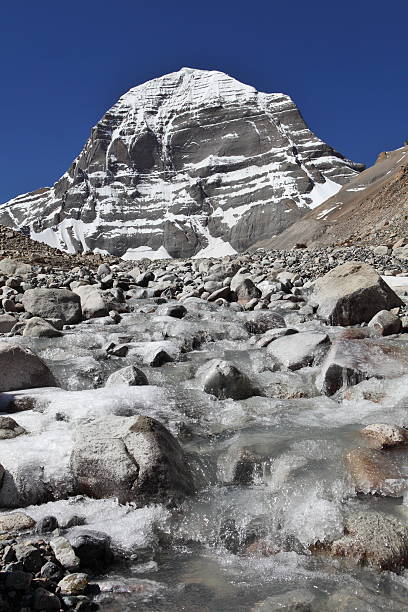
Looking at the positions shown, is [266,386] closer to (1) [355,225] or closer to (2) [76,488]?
(2) [76,488]

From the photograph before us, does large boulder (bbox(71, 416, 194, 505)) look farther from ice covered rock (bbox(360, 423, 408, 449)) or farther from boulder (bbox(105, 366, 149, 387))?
boulder (bbox(105, 366, 149, 387))

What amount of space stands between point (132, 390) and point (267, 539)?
416cm

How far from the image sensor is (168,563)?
514 cm

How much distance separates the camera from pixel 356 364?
378 inches

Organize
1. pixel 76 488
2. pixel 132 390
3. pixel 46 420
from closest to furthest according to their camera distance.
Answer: pixel 76 488, pixel 46 420, pixel 132 390

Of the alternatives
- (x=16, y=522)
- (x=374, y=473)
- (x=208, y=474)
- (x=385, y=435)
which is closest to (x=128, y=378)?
(x=208, y=474)

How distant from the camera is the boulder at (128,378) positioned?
30.8 feet

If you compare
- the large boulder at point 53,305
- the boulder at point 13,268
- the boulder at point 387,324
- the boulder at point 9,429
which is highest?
the boulder at point 13,268

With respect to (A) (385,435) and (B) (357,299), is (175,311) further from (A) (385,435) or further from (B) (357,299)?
(A) (385,435)

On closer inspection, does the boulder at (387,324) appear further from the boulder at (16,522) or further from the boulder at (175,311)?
the boulder at (16,522)

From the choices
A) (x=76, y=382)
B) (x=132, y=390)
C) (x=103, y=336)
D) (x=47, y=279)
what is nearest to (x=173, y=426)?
(x=132, y=390)

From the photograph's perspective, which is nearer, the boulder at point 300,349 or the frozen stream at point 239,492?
the frozen stream at point 239,492

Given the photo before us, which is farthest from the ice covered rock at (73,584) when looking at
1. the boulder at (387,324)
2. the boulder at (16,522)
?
the boulder at (387,324)

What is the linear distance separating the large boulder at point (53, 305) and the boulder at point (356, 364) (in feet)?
25.6
